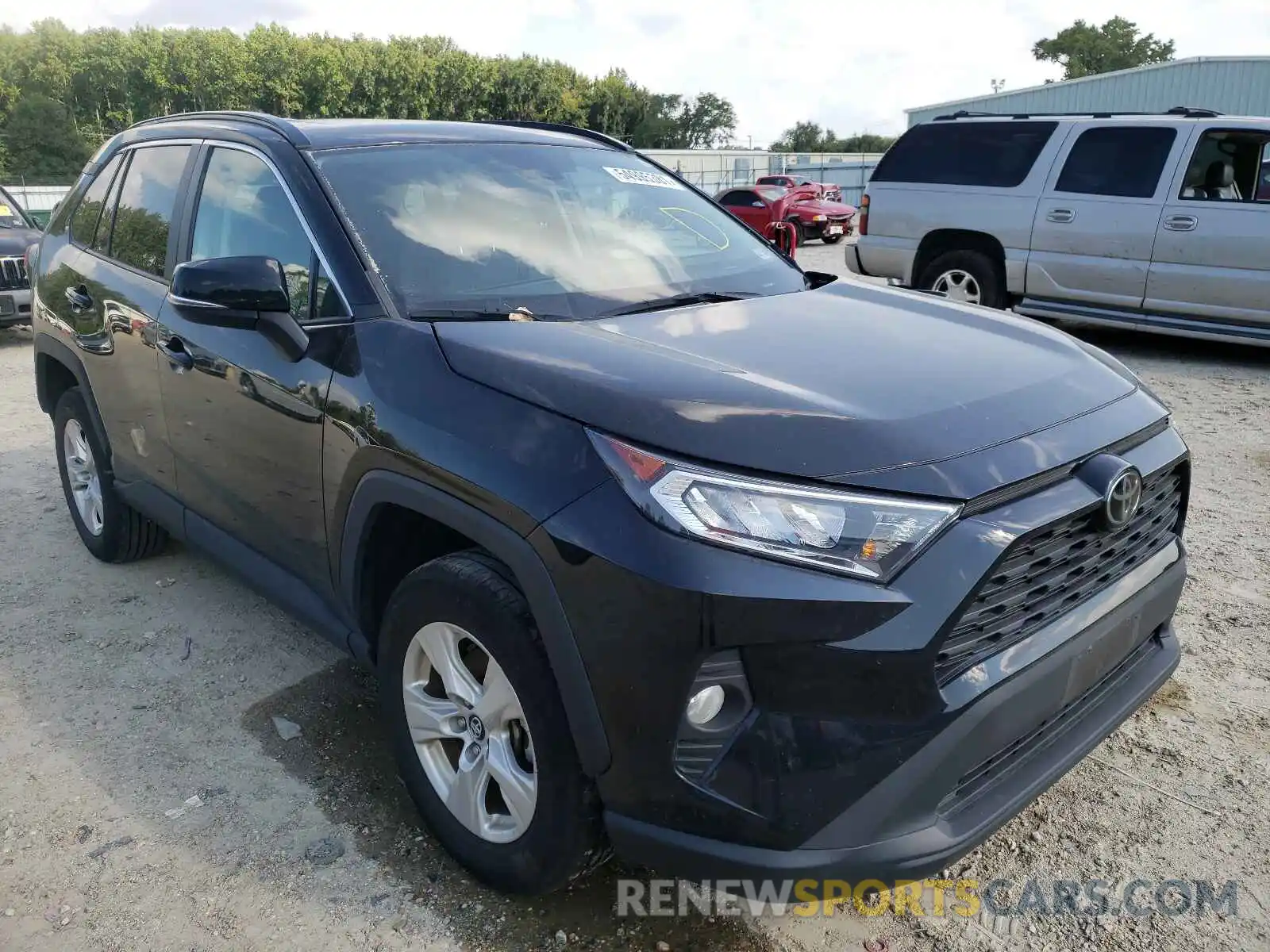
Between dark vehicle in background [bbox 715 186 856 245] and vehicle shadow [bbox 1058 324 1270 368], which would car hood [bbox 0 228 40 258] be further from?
dark vehicle in background [bbox 715 186 856 245]

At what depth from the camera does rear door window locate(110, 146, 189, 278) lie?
11.8 feet

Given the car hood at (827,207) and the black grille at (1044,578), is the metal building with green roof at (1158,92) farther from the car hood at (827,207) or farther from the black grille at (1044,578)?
the black grille at (1044,578)

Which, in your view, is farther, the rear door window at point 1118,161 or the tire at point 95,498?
the rear door window at point 1118,161

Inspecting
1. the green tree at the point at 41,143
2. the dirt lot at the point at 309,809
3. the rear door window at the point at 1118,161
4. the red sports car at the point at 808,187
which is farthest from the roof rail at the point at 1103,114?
the green tree at the point at 41,143

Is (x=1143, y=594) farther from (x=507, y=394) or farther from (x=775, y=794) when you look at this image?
(x=507, y=394)

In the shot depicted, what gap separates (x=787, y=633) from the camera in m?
1.78

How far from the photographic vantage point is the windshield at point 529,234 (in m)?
2.71

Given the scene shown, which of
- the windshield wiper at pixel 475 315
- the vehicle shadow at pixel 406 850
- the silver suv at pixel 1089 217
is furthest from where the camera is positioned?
the silver suv at pixel 1089 217

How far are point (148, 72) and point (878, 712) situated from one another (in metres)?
75.2

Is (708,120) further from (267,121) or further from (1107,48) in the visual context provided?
(267,121)

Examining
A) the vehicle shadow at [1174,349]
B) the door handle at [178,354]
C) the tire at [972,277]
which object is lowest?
the vehicle shadow at [1174,349]

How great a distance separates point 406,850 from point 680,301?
66.0 inches

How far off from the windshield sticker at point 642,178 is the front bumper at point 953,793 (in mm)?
2156

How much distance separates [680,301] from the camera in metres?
2.91
